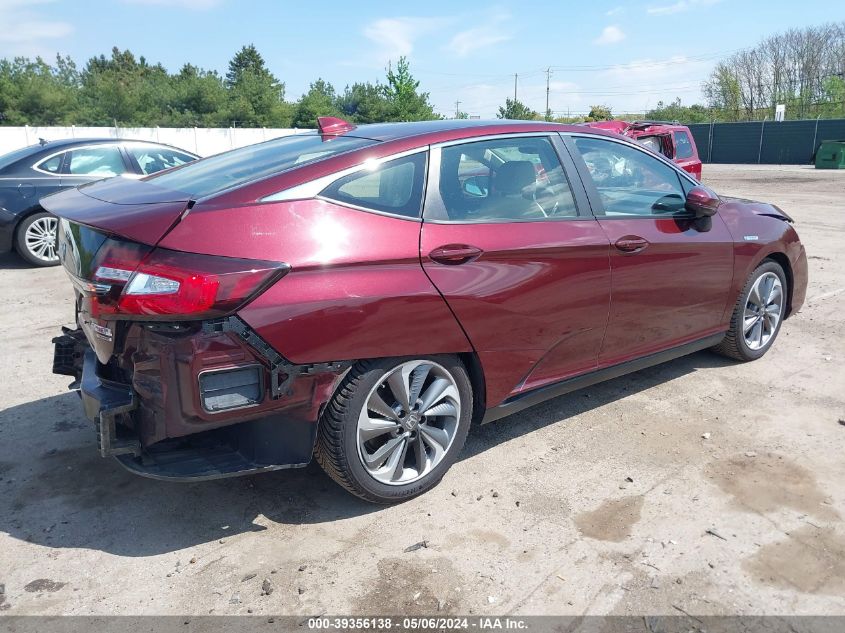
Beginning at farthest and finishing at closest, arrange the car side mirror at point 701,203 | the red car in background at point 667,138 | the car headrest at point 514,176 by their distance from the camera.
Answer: the red car in background at point 667,138 < the car side mirror at point 701,203 < the car headrest at point 514,176

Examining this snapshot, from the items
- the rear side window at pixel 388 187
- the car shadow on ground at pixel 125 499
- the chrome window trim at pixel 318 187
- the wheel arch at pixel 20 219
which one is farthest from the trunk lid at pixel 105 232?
the wheel arch at pixel 20 219

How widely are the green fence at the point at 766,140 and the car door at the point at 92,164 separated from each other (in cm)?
3731

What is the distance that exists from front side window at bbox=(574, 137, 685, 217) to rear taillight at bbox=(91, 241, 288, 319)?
207cm

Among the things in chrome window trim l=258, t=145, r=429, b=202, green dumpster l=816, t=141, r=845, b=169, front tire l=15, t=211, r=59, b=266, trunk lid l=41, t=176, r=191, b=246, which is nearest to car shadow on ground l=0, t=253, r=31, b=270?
front tire l=15, t=211, r=59, b=266

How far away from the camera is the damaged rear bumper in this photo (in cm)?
256

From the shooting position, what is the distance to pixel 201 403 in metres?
2.59

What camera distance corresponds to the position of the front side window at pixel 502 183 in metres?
3.21

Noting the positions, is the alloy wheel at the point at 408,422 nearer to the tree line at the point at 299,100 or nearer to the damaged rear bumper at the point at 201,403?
the damaged rear bumper at the point at 201,403

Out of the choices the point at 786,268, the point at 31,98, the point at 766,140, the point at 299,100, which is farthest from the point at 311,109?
the point at 786,268

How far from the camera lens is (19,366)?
4.96 meters

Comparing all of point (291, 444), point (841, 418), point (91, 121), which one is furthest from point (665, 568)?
point (91, 121)

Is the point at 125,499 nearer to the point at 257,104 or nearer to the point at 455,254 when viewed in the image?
the point at 455,254

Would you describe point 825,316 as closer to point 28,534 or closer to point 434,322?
point 434,322

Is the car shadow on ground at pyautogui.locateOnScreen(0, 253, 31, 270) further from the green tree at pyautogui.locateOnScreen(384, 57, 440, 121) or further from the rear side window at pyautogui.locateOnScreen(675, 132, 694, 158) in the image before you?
the green tree at pyautogui.locateOnScreen(384, 57, 440, 121)
